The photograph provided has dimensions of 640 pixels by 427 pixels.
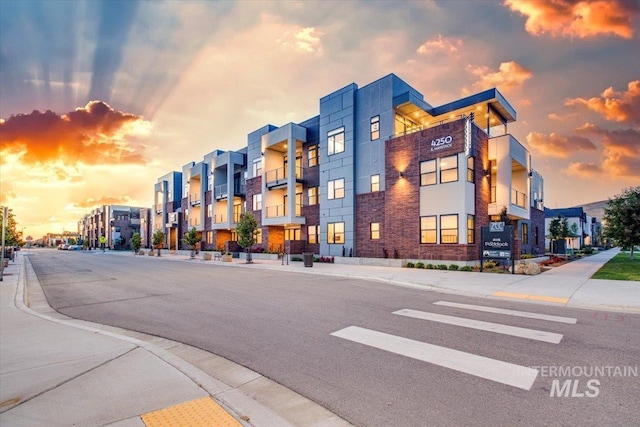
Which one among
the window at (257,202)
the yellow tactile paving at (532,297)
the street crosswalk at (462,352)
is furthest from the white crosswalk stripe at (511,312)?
the window at (257,202)

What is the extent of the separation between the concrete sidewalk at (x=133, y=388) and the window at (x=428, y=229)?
1824cm

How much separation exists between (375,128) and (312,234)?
38.0 ft

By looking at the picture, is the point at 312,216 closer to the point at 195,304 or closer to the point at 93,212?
the point at 195,304

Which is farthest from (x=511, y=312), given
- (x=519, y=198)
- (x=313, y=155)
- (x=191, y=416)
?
(x=313, y=155)

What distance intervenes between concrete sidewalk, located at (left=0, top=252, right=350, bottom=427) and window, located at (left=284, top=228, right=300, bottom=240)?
1043 inches

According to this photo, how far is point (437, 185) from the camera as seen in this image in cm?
2116

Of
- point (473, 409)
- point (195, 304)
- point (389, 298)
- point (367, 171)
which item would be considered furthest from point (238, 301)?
point (367, 171)

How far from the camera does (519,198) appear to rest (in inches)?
→ 1024

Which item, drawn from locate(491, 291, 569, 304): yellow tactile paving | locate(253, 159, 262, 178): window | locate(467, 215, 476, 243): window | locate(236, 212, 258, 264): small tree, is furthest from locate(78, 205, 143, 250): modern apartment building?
locate(491, 291, 569, 304): yellow tactile paving

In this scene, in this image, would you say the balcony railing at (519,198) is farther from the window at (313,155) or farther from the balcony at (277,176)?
the balcony at (277,176)

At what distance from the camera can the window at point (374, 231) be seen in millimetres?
24891

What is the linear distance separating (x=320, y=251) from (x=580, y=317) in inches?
875

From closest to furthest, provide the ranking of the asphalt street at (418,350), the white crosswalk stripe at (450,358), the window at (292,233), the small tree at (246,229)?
the asphalt street at (418,350), the white crosswalk stripe at (450,358), the small tree at (246,229), the window at (292,233)

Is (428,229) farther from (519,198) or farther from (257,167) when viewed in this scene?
(257,167)
